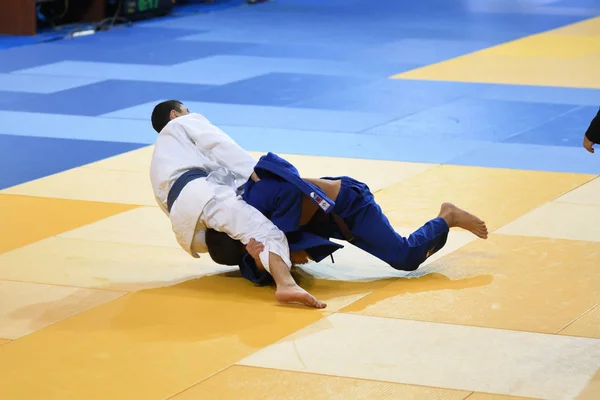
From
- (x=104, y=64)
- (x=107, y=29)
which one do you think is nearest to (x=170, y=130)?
(x=104, y=64)

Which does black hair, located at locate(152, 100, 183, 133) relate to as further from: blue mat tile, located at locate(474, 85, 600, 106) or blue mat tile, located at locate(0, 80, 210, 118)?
blue mat tile, located at locate(474, 85, 600, 106)

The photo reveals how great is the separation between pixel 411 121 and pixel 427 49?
5668 millimetres

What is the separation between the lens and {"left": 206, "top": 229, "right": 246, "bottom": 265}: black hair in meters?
6.98

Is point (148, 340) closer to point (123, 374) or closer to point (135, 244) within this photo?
point (123, 374)

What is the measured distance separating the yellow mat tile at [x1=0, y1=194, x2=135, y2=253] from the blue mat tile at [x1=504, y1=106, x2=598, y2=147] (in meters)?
4.45

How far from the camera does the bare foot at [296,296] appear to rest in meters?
6.54

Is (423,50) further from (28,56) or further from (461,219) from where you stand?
(461,219)

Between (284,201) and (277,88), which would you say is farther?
(277,88)

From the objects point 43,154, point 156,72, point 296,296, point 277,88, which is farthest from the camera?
point 156,72

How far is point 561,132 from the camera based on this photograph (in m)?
11.9

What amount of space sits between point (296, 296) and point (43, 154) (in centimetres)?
534

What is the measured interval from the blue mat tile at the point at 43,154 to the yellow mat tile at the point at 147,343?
145 inches

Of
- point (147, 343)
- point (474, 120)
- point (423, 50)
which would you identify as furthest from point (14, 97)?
point (147, 343)

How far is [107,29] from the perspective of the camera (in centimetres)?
2083
